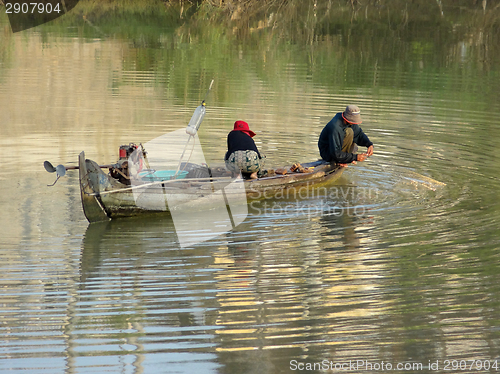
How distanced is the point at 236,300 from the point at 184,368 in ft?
4.32

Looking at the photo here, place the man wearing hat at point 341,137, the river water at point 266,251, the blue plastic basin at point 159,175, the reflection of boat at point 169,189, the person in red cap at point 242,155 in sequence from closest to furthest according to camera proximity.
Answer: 1. the river water at point 266,251
2. the reflection of boat at point 169,189
3. the blue plastic basin at point 159,175
4. the person in red cap at point 242,155
5. the man wearing hat at point 341,137

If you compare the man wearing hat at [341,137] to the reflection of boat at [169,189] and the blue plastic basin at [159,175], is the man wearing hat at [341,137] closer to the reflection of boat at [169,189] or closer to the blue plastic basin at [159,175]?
the reflection of boat at [169,189]

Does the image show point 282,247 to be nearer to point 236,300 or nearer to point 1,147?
point 236,300

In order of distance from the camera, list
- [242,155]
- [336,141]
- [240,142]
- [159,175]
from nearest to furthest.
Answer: [159,175]
[242,155]
[240,142]
[336,141]

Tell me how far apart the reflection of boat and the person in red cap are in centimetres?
15

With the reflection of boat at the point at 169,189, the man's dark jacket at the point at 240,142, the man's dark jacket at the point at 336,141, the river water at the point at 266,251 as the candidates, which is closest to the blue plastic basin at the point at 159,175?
the reflection of boat at the point at 169,189

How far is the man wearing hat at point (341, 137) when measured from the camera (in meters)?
10.7

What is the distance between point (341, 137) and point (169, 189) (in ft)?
10.8

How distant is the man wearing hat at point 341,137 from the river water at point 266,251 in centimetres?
47

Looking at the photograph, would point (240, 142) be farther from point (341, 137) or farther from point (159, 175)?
point (341, 137)

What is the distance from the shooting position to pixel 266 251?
25.4 ft

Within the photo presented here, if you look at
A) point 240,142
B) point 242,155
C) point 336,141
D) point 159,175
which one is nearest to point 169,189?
point 159,175

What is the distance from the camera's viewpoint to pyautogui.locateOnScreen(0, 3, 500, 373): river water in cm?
536

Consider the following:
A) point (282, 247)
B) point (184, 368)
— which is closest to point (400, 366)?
point (184, 368)
